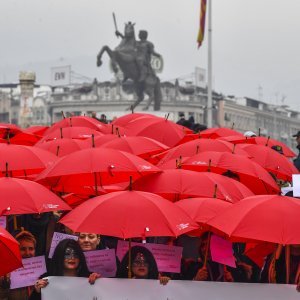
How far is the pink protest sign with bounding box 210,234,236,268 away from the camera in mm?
7949

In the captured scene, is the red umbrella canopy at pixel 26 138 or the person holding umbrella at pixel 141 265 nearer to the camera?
the person holding umbrella at pixel 141 265

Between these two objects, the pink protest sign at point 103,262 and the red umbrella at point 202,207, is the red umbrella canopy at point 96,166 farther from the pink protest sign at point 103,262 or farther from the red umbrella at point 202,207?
the pink protest sign at point 103,262

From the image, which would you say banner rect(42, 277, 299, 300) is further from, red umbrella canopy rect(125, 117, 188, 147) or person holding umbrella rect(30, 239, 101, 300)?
red umbrella canopy rect(125, 117, 188, 147)

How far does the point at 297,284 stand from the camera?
23.9 ft

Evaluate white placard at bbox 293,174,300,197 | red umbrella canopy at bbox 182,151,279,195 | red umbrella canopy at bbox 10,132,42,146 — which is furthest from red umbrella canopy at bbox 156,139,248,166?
white placard at bbox 293,174,300,197

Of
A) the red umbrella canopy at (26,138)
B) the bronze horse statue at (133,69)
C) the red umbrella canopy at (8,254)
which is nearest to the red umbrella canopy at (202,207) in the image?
the red umbrella canopy at (8,254)

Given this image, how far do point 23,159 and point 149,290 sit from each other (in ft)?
11.0

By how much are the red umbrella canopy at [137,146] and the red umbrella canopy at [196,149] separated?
5.6 inches

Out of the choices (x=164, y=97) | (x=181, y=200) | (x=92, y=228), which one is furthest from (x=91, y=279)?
(x=164, y=97)

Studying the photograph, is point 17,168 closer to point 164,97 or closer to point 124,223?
point 124,223

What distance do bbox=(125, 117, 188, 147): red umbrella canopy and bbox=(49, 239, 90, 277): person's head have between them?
685 cm

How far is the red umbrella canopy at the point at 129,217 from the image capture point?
7672mm

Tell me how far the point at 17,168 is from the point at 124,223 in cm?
281

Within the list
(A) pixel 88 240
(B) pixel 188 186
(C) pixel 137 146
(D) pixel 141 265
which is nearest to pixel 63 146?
(C) pixel 137 146
